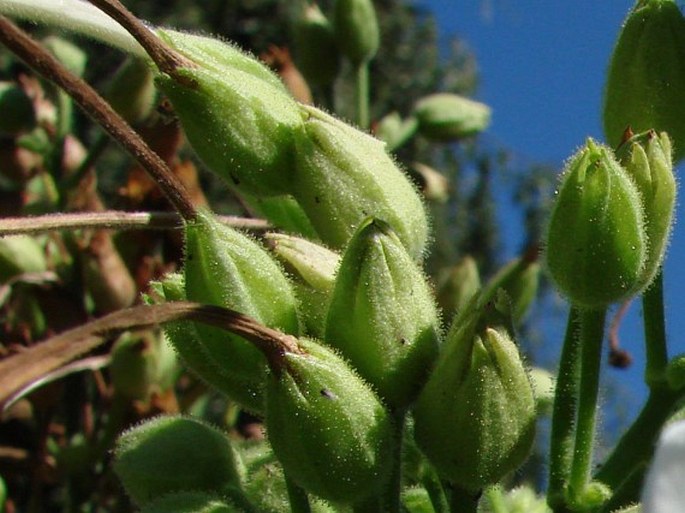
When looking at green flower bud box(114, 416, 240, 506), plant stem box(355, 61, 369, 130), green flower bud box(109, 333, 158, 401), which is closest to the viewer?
green flower bud box(114, 416, 240, 506)

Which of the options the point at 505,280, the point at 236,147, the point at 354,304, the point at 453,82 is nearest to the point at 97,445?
the point at 505,280

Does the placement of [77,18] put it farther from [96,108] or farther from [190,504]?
[190,504]

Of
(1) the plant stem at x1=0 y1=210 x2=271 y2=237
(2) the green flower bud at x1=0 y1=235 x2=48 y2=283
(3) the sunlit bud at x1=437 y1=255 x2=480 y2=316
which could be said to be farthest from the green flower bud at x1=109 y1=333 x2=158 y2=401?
(1) the plant stem at x1=0 y1=210 x2=271 y2=237

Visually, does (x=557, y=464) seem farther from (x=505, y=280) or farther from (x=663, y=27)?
(x=505, y=280)

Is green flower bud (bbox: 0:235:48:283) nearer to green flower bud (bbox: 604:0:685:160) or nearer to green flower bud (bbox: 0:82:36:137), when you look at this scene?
green flower bud (bbox: 0:82:36:137)

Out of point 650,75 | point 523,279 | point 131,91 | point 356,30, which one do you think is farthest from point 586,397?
point 356,30

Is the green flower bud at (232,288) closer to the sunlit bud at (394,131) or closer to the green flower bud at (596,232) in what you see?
the green flower bud at (596,232)
